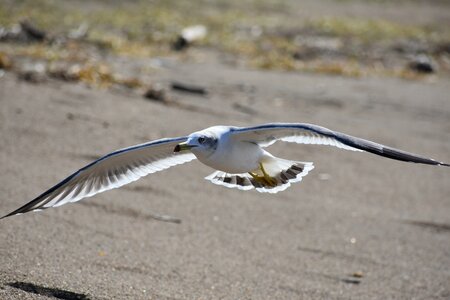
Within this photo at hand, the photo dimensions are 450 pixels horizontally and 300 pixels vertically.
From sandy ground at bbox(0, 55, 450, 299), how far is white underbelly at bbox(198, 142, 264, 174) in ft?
2.82

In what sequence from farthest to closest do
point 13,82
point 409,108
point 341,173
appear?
point 409,108 < point 13,82 < point 341,173

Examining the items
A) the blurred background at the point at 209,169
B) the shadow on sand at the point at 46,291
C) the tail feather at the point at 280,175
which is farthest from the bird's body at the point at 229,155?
the shadow on sand at the point at 46,291

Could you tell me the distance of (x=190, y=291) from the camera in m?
5.52

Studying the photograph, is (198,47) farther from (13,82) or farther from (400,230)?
(400,230)

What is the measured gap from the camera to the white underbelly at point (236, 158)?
5.61 m

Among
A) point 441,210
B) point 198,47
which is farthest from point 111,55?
point 441,210

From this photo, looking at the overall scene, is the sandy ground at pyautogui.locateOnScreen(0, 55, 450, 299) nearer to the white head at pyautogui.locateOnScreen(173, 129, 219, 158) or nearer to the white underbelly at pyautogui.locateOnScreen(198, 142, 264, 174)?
the white underbelly at pyautogui.locateOnScreen(198, 142, 264, 174)

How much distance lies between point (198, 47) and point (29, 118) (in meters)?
6.62

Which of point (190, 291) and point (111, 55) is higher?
point (111, 55)

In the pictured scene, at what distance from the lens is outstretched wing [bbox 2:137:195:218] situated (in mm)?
5555

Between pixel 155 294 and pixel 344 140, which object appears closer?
pixel 344 140

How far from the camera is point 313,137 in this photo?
5379mm

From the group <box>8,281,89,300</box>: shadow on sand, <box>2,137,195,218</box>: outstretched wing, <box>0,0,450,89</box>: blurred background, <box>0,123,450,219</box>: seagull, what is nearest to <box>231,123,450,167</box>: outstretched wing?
<box>0,123,450,219</box>: seagull

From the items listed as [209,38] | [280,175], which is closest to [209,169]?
[280,175]
